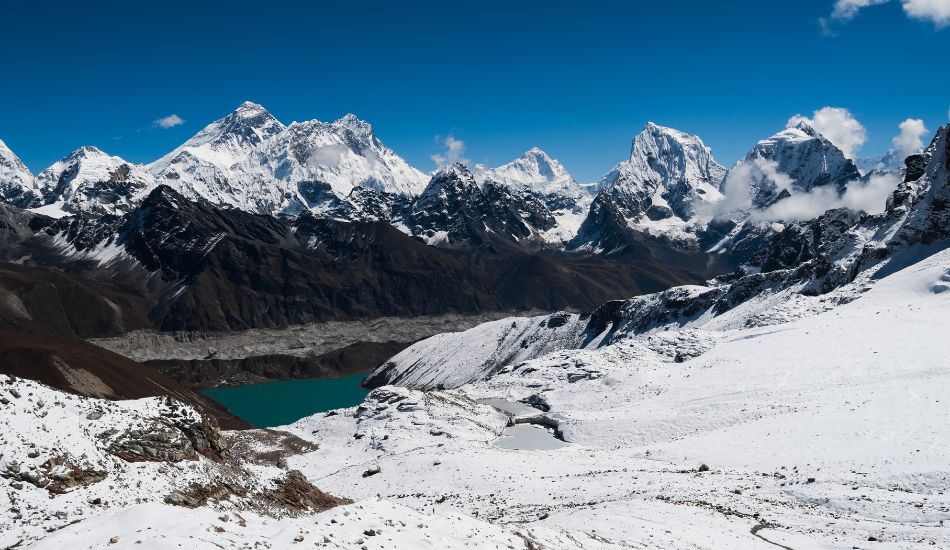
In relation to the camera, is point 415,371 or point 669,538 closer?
point 669,538

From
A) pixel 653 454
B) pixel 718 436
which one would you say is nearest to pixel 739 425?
pixel 718 436

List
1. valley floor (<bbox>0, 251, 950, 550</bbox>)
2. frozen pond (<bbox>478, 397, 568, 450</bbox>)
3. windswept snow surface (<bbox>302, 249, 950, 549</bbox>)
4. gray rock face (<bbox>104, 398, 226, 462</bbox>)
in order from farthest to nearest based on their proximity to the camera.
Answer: frozen pond (<bbox>478, 397, 568, 450</bbox>), windswept snow surface (<bbox>302, 249, 950, 549</bbox>), gray rock face (<bbox>104, 398, 226, 462</bbox>), valley floor (<bbox>0, 251, 950, 550</bbox>)

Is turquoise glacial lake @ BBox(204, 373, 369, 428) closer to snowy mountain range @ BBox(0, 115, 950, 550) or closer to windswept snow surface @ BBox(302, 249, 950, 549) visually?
snowy mountain range @ BBox(0, 115, 950, 550)

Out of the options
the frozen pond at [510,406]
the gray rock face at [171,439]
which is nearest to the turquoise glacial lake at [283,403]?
the frozen pond at [510,406]

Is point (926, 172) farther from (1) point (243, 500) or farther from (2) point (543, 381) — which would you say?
(1) point (243, 500)

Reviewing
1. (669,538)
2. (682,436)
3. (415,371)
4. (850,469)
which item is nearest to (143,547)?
(669,538)

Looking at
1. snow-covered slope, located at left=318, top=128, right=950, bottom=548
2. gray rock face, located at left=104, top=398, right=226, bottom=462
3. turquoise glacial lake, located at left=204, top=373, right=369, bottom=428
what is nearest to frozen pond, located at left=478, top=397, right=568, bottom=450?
snow-covered slope, located at left=318, top=128, right=950, bottom=548

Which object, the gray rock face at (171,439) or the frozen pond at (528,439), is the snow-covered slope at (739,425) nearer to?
the frozen pond at (528,439)

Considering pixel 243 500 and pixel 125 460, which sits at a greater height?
pixel 125 460
